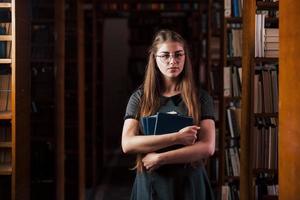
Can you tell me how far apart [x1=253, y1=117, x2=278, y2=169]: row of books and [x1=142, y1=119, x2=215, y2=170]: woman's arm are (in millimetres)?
1305

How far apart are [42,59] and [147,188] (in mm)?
2551

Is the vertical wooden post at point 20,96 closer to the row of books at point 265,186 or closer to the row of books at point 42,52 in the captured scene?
the row of books at point 42,52

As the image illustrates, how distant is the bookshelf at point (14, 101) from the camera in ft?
10.9

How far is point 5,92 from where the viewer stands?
3549mm

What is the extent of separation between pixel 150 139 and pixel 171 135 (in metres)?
0.09

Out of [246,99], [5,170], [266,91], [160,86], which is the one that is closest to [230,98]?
[266,91]

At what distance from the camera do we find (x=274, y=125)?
3.57 metres

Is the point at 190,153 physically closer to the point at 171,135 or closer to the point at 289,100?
the point at 171,135

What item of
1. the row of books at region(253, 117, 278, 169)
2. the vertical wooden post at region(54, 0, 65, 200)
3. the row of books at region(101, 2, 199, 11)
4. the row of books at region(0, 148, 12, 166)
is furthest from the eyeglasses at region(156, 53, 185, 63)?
the row of books at region(101, 2, 199, 11)

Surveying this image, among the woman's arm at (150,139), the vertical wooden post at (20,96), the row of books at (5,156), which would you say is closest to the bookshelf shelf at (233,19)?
the vertical wooden post at (20,96)

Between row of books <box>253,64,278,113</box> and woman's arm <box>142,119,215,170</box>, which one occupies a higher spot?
row of books <box>253,64,278,113</box>

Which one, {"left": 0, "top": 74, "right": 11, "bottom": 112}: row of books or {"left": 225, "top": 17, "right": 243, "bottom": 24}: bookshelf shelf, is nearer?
{"left": 0, "top": 74, "right": 11, "bottom": 112}: row of books

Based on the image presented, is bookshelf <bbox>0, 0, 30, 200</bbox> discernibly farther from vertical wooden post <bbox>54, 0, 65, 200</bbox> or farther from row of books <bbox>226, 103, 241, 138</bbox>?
row of books <bbox>226, 103, 241, 138</bbox>

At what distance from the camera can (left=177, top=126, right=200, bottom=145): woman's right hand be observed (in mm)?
2105
